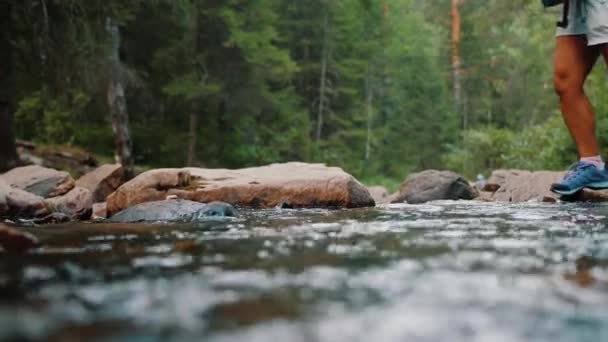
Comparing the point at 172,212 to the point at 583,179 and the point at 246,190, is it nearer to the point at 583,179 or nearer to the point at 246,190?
the point at 246,190

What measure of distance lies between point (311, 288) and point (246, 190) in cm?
437

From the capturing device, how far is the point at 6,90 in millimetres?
8734

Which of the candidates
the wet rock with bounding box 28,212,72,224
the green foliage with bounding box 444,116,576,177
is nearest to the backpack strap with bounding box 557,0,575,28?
the wet rock with bounding box 28,212,72,224

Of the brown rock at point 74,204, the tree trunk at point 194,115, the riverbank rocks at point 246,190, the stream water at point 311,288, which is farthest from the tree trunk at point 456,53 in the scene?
the stream water at point 311,288

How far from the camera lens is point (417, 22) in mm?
30625

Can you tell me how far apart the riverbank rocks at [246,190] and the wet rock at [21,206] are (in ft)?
3.84

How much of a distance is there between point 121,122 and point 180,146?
2789mm

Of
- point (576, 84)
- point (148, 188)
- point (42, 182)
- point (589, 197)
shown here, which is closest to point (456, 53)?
point (589, 197)

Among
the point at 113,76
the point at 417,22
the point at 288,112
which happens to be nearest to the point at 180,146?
the point at 113,76

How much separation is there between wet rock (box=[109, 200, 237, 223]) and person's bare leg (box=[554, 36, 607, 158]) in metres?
2.69

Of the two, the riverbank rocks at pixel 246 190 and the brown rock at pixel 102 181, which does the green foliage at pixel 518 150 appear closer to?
the riverbank rocks at pixel 246 190

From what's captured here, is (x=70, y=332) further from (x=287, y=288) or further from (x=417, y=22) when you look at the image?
(x=417, y=22)

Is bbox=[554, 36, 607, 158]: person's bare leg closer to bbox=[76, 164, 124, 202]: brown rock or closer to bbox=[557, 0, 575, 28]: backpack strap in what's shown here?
bbox=[557, 0, 575, 28]: backpack strap

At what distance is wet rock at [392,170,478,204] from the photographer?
7836 millimetres
